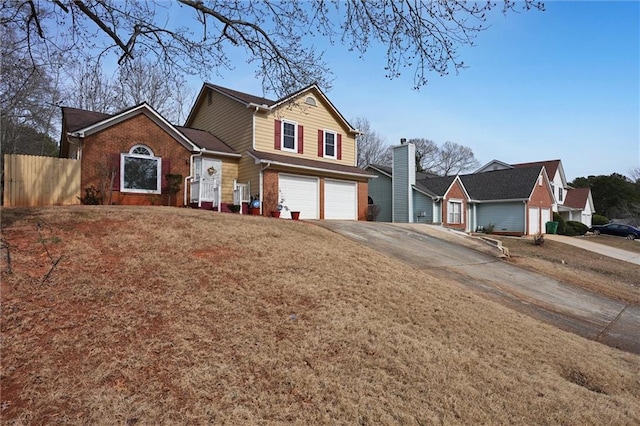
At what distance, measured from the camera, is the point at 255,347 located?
13.4 ft

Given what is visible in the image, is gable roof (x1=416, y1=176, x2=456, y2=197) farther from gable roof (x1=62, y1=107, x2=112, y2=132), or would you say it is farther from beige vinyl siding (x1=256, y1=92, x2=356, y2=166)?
gable roof (x1=62, y1=107, x2=112, y2=132)

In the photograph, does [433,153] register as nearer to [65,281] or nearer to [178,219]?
[178,219]

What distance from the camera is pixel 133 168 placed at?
1411 centimetres

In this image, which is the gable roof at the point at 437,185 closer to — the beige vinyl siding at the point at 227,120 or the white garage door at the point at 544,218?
the white garage door at the point at 544,218

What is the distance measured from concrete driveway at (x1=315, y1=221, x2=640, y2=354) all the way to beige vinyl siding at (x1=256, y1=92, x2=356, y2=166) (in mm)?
6360

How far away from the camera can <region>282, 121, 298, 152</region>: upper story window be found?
18.8 meters

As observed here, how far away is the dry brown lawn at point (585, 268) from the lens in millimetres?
11281

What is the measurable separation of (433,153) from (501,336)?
2271 inches

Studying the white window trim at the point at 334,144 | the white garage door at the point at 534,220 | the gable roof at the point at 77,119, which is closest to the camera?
the gable roof at the point at 77,119

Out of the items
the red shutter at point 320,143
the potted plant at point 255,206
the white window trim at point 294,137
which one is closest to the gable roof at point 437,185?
the red shutter at point 320,143

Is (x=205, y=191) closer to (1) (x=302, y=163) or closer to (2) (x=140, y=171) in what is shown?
(2) (x=140, y=171)

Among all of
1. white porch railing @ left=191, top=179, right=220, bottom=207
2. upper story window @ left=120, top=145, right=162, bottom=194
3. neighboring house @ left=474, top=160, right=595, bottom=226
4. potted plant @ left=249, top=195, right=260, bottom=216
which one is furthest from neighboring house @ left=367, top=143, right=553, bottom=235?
upper story window @ left=120, top=145, right=162, bottom=194

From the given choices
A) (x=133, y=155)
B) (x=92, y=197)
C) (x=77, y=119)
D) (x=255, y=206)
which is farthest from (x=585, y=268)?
(x=77, y=119)

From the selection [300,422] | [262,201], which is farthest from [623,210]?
[300,422]
